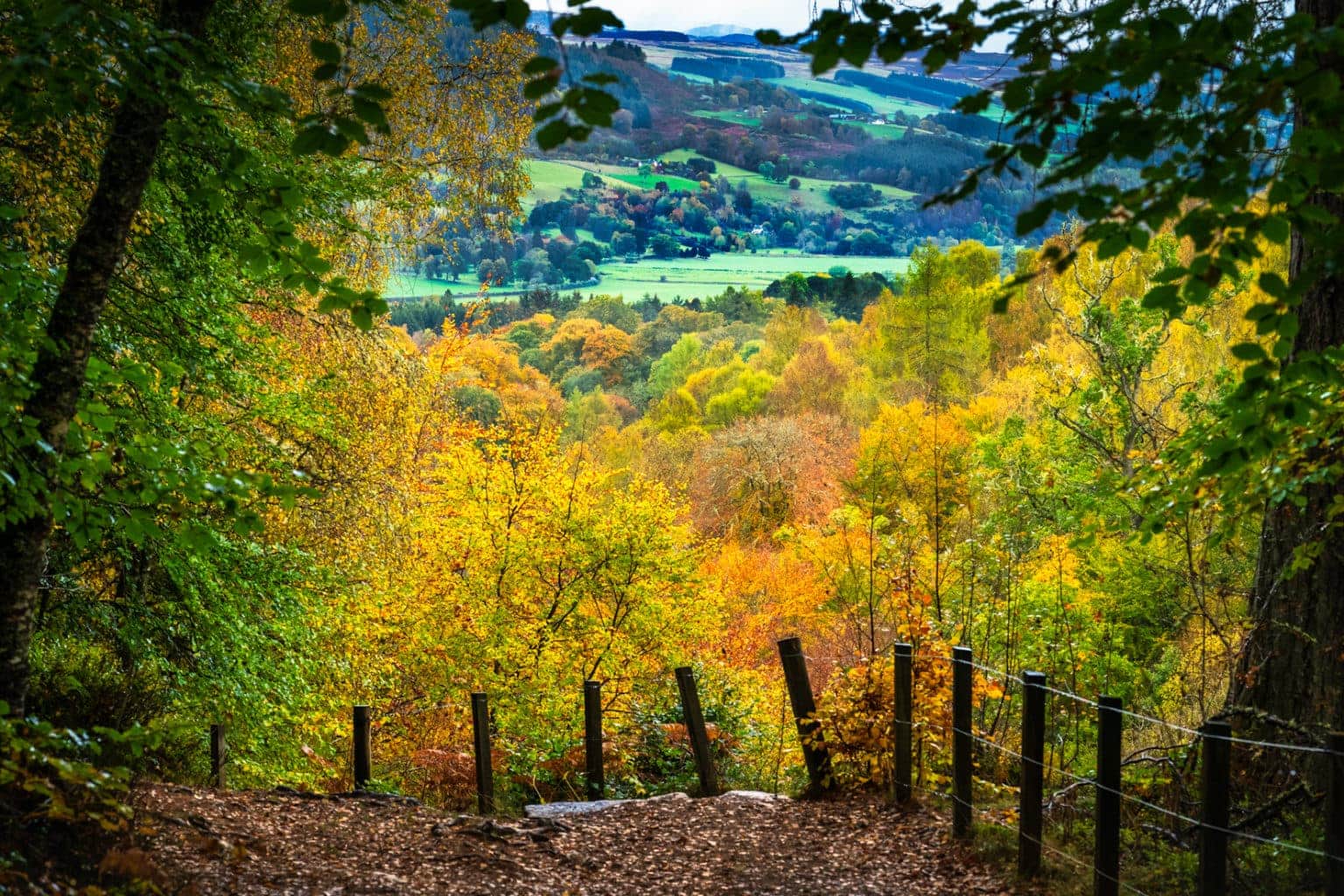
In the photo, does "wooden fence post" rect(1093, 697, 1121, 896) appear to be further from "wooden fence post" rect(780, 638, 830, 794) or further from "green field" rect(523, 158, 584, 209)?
"green field" rect(523, 158, 584, 209)

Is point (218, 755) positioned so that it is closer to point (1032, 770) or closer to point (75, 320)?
point (75, 320)

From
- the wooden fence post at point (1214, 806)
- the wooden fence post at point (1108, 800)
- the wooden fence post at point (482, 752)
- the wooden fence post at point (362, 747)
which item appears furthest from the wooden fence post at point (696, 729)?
the wooden fence post at point (1214, 806)

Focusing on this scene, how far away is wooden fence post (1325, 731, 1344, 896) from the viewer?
10.9 ft

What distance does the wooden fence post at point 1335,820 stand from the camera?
333cm

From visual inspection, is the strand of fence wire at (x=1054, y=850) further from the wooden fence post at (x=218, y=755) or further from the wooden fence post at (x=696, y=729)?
the wooden fence post at (x=218, y=755)

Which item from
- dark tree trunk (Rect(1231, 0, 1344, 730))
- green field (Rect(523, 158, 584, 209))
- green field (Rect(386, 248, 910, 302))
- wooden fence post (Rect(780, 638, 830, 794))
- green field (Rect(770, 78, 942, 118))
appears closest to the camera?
dark tree trunk (Rect(1231, 0, 1344, 730))

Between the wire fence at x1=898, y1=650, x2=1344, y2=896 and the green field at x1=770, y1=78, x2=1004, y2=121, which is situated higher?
the green field at x1=770, y1=78, x2=1004, y2=121

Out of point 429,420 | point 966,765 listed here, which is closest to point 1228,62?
point 966,765

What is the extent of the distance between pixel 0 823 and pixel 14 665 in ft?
1.94

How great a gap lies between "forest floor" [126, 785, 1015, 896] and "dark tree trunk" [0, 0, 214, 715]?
3.28 ft

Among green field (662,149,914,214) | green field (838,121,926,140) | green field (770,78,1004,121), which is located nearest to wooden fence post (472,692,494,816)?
green field (770,78,1004,121)

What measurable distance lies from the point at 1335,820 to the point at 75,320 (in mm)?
4730

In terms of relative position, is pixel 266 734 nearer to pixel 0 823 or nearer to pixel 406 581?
pixel 0 823

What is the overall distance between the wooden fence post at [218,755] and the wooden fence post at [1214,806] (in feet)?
21.2
